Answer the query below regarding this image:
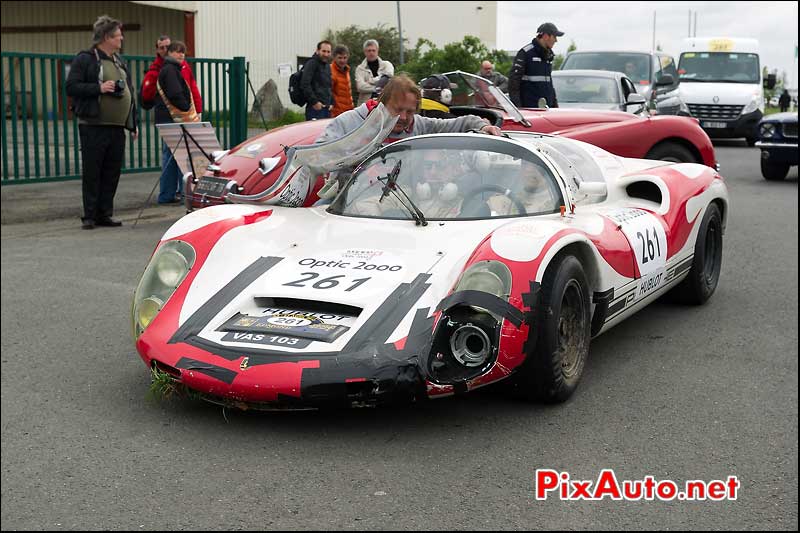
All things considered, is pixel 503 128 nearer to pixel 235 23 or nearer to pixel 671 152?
pixel 671 152

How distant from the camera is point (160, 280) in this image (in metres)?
4.82

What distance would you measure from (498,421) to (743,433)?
101cm

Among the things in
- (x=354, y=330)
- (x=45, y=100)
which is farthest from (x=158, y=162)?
(x=354, y=330)

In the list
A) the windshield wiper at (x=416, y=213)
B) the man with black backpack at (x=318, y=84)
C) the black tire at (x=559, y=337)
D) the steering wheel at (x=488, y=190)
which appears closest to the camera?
the black tire at (x=559, y=337)

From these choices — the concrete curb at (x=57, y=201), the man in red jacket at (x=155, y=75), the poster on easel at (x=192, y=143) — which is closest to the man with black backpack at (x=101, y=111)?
the poster on easel at (x=192, y=143)

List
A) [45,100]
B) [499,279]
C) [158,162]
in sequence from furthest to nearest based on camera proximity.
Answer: [158,162], [45,100], [499,279]

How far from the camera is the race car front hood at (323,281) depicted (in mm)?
4258

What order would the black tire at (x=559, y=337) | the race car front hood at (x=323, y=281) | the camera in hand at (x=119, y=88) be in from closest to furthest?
the race car front hood at (x=323, y=281) < the black tire at (x=559, y=337) < the camera in hand at (x=119, y=88)

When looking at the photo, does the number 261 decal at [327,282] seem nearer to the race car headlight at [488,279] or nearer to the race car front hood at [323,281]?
the race car front hood at [323,281]

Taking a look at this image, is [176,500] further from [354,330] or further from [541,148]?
[541,148]

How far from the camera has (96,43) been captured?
30.7 feet

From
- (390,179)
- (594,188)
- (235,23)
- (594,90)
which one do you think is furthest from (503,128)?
(235,23)

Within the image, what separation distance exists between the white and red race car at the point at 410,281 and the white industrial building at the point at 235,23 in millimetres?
19875

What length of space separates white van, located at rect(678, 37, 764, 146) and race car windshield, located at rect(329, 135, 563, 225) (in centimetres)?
1558
